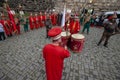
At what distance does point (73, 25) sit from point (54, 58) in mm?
4180

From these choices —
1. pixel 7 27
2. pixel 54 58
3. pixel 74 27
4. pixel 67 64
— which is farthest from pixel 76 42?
pixel 7 27

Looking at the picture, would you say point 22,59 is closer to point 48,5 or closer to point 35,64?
point 35,64

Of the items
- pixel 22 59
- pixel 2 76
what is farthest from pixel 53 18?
pixel 2 76

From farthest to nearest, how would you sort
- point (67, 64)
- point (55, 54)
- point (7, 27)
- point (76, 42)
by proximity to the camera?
point (7, 27) < point (76, 42) < point (67, 64) < point (55, 54)

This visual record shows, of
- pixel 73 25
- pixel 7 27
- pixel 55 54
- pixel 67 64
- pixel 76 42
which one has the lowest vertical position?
pixel 67 64

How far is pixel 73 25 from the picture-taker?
6266 mm

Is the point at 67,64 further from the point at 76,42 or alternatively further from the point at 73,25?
the point at 73,25

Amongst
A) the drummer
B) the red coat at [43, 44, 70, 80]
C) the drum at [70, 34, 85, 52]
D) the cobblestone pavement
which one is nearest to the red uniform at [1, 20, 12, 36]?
the cobblestone pavement

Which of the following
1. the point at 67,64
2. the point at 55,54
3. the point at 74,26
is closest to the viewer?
the point at 55,54

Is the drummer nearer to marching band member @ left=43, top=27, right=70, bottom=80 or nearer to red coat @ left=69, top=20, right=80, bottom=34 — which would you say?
red coat @ left=69, top=20, right=80, bottom=34

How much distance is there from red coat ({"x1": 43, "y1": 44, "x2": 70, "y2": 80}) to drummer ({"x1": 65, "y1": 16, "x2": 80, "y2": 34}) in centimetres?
397

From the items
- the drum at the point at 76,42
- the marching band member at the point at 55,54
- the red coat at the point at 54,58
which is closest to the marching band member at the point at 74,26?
the drum at the point at 76,42

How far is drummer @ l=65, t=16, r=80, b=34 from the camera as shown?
20.3ft

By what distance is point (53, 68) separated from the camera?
8.18 ft
